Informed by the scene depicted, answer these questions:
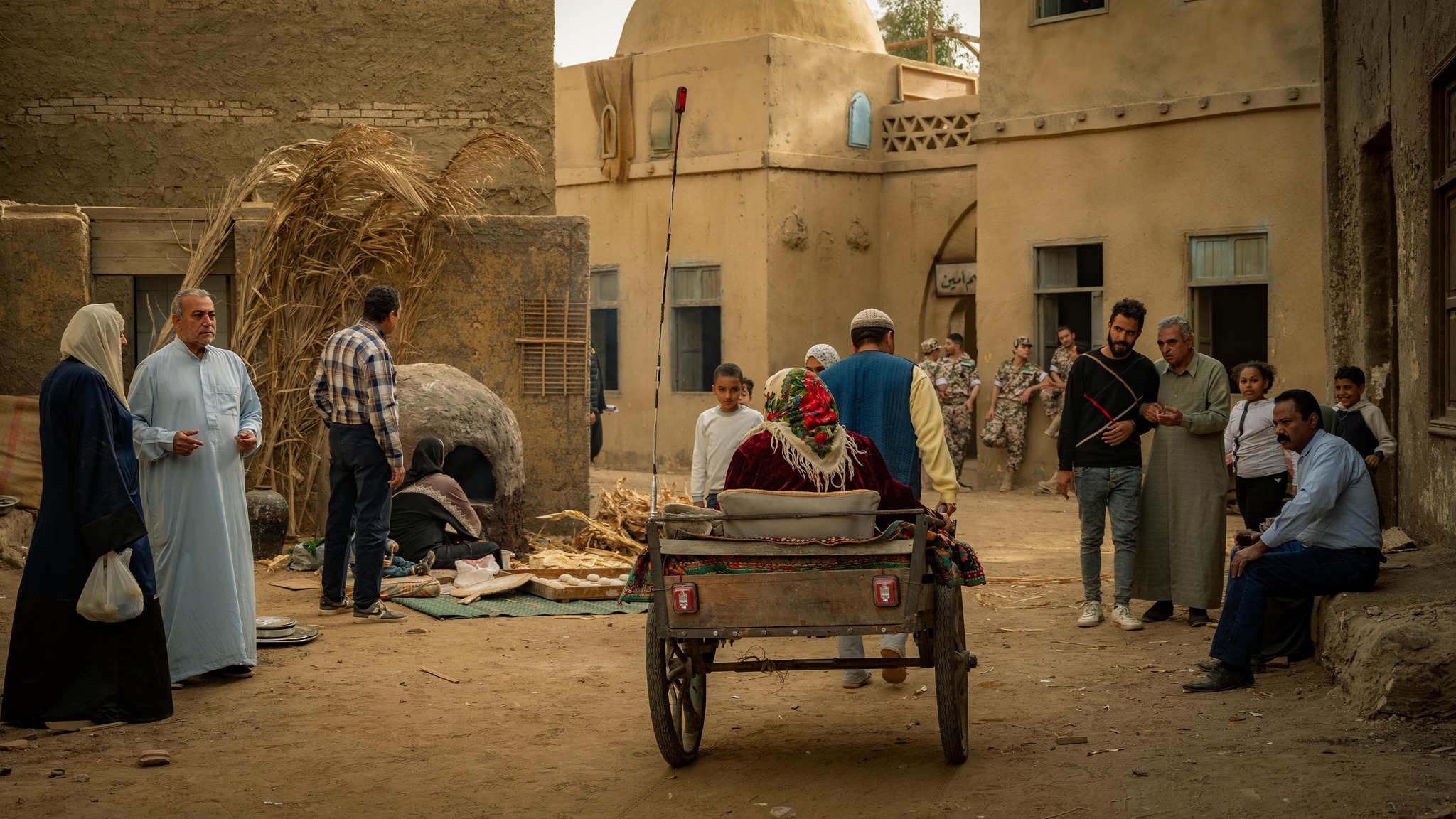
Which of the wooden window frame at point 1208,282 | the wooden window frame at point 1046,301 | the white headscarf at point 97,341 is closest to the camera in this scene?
the white headscarf at point 97,341

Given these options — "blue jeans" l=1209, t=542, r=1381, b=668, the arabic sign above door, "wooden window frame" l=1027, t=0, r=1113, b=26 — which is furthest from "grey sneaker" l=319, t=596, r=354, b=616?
the arabic sign above door

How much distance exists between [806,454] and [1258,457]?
4.33m

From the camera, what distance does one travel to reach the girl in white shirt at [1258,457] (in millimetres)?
8250

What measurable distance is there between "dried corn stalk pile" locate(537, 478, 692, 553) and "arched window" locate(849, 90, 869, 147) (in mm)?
9443

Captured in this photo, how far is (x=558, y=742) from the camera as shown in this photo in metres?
5.47

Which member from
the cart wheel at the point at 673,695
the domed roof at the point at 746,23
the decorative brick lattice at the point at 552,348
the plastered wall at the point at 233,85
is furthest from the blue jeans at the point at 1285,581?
the domed roof at the point at 746,23

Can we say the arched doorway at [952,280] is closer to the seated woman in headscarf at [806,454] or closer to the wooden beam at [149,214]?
the wooden beam at [149,214]

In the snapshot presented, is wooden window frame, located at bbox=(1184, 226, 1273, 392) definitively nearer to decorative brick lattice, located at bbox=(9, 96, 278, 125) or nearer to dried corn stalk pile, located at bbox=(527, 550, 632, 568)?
dried corn stalk pile, located at bbox=(527, 550, 632, 568)

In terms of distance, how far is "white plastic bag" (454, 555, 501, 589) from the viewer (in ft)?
29.6

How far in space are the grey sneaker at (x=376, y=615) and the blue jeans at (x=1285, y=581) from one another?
448 centimetres

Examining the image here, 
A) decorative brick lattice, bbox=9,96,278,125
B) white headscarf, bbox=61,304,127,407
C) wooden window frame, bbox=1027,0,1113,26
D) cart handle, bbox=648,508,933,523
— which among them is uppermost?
wooden window frame, bbox=1027,0,1113,26

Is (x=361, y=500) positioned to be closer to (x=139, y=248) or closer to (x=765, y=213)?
(x=139, y=248)

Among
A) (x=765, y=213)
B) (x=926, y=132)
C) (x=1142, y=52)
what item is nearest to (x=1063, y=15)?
(x=1142, y=52)

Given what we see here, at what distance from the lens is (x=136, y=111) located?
37.7 ft
